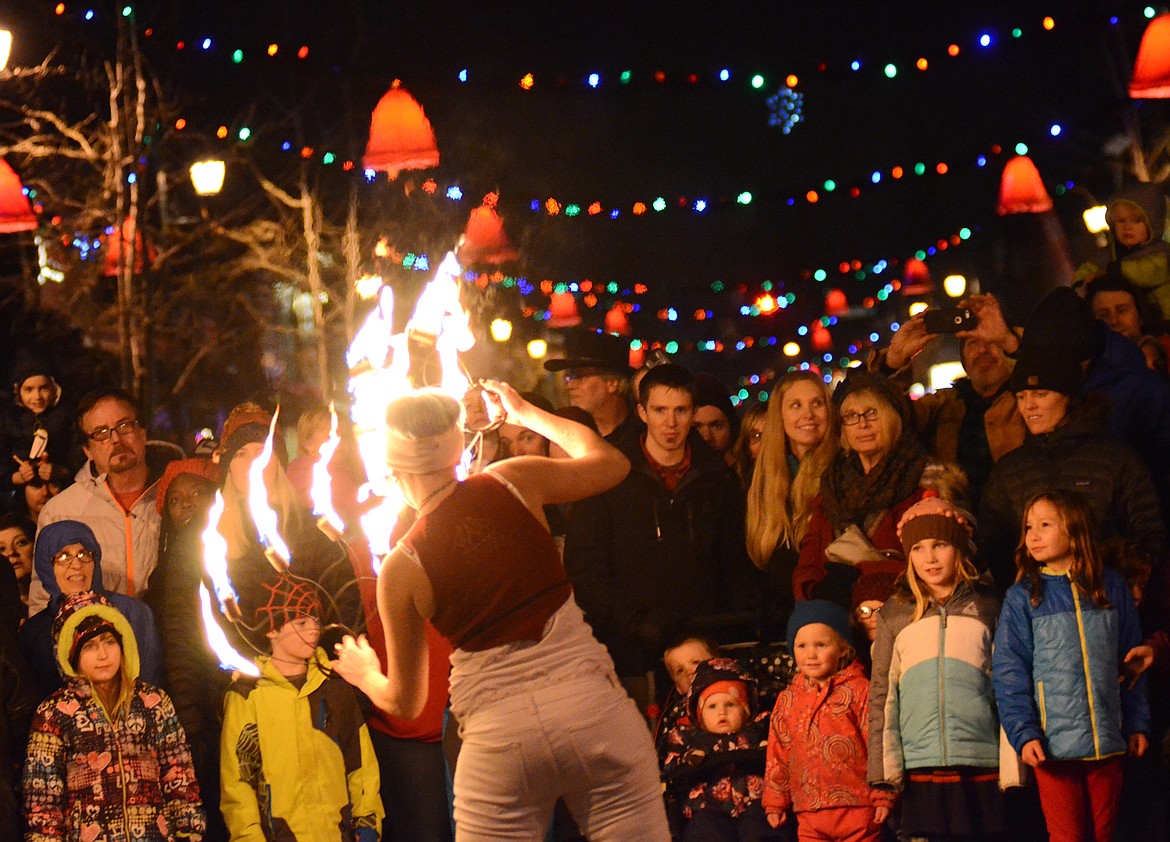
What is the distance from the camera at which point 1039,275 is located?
37344 millimetres

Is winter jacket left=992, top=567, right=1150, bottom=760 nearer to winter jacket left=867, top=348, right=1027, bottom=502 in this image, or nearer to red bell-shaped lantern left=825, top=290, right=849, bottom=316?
winter jacket left=867, top=348, right=1027, bottom=502

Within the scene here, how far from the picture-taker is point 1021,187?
18250 millimetres

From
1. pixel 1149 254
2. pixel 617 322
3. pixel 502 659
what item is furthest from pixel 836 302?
pixel 502 659

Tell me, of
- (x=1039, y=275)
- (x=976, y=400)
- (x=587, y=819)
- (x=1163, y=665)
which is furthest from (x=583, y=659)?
(x=1039, y=275)

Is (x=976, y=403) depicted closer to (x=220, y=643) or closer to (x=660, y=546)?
(x=660, y=546)

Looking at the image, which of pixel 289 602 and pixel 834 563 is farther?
pixel 834 563

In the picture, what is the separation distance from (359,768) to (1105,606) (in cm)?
358

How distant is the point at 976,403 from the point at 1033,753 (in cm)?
241

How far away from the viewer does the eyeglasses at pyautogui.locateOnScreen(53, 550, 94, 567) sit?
8.12 metres

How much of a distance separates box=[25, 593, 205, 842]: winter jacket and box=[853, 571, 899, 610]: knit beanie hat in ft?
11.1

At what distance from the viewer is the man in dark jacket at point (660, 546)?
7738 mm

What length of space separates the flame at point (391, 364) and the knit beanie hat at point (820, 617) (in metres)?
2.57

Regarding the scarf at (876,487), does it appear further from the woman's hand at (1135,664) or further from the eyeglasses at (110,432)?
the eyeglasses at (110,432)

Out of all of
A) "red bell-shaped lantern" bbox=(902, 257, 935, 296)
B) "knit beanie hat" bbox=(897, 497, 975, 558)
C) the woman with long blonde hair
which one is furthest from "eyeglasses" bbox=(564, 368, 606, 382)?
"red bell-shaped lantern" bbox=(902, 257, 935, 296)
